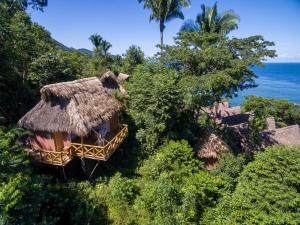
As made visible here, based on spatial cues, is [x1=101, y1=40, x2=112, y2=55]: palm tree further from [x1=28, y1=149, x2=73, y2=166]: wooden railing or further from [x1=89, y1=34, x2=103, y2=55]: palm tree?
[x1=28, y1=149, x2=73, y2=166]: wooden railing

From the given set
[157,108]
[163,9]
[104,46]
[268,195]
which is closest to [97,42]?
[104,46]

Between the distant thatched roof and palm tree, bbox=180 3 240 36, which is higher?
palm tree, bbox=180 3 240 36

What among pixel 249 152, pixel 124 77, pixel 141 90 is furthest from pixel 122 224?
pixel 124 77

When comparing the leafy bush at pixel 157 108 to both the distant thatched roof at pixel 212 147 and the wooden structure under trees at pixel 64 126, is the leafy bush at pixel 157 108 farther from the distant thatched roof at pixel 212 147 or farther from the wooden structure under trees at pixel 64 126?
the wooden structure under trees at pixel 64 126

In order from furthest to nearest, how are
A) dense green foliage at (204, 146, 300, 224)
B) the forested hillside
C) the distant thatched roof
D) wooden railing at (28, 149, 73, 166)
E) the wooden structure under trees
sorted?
the distant thatched roof, the wooden structure under trees, wooden railing at (28, 149, 73, 166), the forested hillside, dense green foliage at (204, 146, 300, 224)

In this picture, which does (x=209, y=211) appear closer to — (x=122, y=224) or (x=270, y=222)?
(x=270, y=222)

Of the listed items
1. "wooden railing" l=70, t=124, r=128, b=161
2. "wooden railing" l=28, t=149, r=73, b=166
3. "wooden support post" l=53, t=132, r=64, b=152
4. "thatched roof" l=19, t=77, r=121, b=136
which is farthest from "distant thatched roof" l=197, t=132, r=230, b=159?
"wooden support post" l=53, t=132, r=64, b=152

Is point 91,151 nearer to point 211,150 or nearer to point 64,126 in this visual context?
point 64,126
